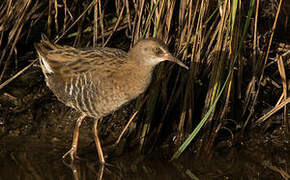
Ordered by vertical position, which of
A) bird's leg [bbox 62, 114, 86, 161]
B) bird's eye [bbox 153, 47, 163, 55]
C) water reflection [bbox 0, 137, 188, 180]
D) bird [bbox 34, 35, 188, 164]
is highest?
bird's eye [bbox 153, 47, 163, 55]

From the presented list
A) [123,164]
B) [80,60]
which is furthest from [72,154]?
[80,60]

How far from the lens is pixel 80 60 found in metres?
4.27

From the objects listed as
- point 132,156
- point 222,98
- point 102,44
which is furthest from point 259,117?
point 102,44

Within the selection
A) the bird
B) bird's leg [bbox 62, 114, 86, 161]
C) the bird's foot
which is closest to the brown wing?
the bird

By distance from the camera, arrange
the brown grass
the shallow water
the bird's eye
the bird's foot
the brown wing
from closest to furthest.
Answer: the bird's eye, the brown wing, the brown grass, the shallow water, the bird's foot

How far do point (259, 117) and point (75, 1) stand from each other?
7.78 feet

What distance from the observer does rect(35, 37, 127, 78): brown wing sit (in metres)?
4.18

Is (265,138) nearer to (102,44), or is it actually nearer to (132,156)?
(132,156)

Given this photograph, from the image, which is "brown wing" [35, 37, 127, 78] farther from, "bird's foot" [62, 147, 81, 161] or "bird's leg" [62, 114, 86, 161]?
"bird's foot" [62, 147, 81, 161]

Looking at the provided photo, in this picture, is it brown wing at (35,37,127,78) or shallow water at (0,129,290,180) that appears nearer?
brown wing at (35,37,127,78)

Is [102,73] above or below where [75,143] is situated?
above

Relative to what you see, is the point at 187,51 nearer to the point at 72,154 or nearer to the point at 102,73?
the point at 102,73

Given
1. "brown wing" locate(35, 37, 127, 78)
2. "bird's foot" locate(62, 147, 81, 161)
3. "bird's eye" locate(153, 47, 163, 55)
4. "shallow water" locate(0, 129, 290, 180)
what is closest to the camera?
"bird's eye" locate(153, 47, 163, 55)

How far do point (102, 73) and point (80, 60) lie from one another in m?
0.27
